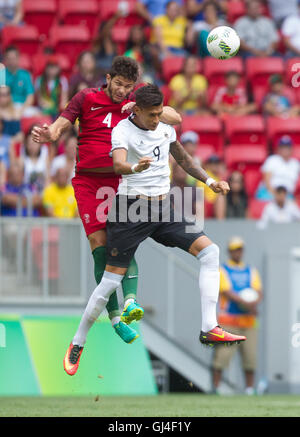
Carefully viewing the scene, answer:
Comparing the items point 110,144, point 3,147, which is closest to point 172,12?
point 3,147

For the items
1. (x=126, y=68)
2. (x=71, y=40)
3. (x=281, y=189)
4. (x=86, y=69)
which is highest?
(x=71, y=40)

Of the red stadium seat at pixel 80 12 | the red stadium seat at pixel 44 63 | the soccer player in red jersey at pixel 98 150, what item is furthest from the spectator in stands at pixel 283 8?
the soccer player in red jersey at pixel 98 150

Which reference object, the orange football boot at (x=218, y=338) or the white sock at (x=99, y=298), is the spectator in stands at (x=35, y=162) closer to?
the white sock at (x=99, y=298)

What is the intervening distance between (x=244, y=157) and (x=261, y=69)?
2.24m

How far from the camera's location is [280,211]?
49.4 feet

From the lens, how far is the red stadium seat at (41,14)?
1883cm

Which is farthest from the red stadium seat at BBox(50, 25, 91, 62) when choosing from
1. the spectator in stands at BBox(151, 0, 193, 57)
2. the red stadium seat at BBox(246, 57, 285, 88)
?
the red stadium seat at BBox(246, 57, 285, 88)

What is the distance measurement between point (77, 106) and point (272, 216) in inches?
247

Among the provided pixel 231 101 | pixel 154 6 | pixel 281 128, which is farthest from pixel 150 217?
pixel 154 6

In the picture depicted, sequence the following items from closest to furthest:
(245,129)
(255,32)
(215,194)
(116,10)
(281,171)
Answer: (215,194), (281,171), (245,129), (255,32), (116,10)

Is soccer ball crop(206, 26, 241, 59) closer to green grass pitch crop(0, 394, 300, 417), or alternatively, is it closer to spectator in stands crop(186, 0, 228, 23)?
green grass pitch crop(0, 394, 300, 417)

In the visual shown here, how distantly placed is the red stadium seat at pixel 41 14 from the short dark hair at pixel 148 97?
34.7ft

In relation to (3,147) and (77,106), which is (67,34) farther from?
(77,106)

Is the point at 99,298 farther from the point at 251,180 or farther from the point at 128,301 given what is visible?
the point at 251,180
